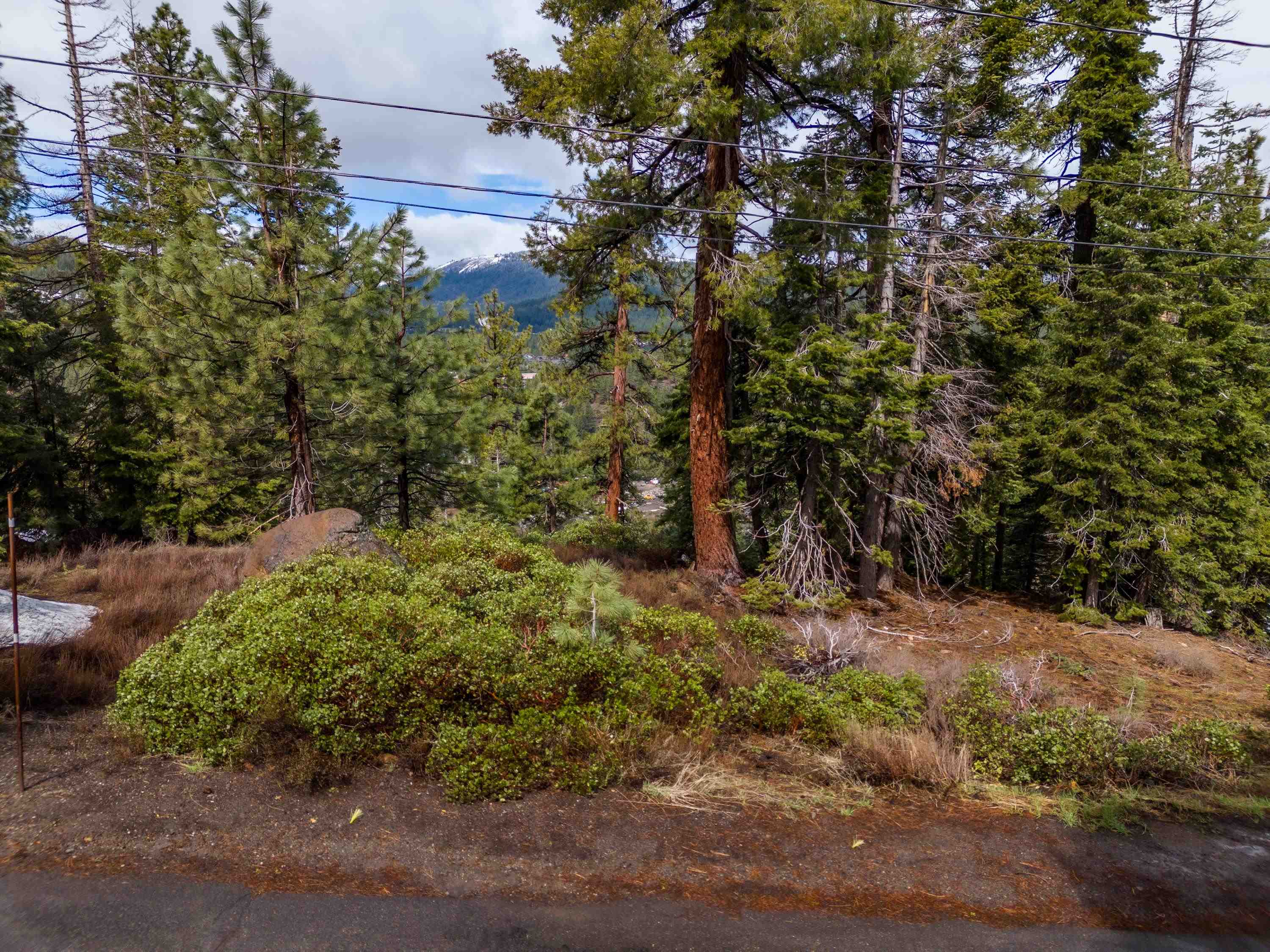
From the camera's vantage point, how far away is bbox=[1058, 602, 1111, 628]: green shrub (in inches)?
464

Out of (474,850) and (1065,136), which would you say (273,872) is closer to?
(474,850)

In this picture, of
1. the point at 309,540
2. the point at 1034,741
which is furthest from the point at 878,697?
the point at 309,540

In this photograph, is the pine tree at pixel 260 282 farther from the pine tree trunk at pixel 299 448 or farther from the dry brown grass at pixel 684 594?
the dry brown grass at pixel 684 594

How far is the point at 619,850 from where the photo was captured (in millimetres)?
3832

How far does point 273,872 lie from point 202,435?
11.7 m

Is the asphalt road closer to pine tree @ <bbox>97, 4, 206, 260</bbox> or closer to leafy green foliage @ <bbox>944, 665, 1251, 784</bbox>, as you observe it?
leafy green foliage @ <bbox>944, 665, 1251, 784</bbox>

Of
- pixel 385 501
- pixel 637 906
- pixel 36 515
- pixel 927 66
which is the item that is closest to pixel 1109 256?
pixel 927 66

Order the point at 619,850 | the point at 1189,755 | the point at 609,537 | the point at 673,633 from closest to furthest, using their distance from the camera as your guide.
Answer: the point at 619,850 → the point at 1189,755 → the point at 673,633 → the point at 609,537

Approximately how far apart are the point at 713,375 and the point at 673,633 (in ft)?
15.9

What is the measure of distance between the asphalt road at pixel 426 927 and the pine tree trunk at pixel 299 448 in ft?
29.1

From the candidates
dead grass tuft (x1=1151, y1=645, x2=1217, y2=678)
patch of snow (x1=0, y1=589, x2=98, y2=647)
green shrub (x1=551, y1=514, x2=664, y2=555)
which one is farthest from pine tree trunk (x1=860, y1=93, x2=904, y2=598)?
patch of snow (x1=0, y1=589, x2=98, y2=647)

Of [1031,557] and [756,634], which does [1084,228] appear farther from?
[756,634]

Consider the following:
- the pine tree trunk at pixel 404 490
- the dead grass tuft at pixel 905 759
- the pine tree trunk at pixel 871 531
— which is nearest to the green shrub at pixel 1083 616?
the pine tree trunk at pixel 871 531

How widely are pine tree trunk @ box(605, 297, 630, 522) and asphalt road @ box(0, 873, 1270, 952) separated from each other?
14700 millimetres
